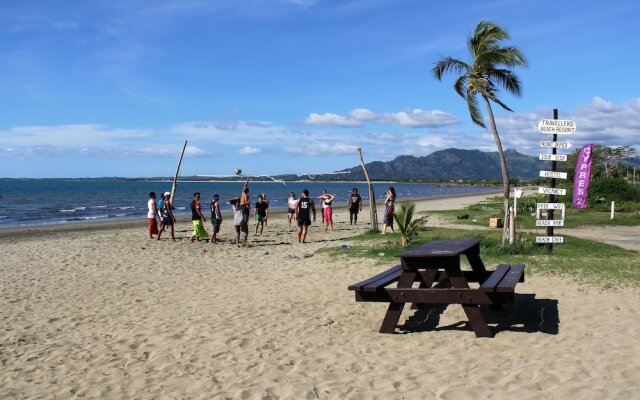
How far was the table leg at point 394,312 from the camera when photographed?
5973 millimetres

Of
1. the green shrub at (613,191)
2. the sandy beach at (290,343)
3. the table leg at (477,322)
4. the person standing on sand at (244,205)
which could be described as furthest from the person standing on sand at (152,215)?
the green shrub at (613,191)

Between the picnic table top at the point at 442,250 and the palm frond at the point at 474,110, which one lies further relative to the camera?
the palm frond at the point at 474,110

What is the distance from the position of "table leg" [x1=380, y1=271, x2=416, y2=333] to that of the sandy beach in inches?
5.0

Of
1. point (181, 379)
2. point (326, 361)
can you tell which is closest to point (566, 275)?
point (326, 361)

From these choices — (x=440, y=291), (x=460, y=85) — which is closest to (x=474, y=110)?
(x=460, y=85)

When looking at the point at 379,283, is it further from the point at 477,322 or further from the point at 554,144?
the point at 554,144

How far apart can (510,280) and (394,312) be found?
4.16ft

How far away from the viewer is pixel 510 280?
5.95 m

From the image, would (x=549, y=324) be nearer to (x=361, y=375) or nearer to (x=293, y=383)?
(x=361, y=375)

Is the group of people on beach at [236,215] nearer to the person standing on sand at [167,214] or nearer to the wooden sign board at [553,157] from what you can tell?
the person standing on sand at [167,214]

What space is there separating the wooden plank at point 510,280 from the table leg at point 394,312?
0.91 meters

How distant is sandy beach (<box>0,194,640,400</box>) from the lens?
446cm

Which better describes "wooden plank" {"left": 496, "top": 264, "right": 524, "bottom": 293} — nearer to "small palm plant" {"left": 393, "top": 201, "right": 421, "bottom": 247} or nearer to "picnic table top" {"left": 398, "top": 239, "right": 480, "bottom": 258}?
"picnic table top" {"left": 398, "top": 239, "right": 480, "bottom": 258}

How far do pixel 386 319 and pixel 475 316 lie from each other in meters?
0.92
